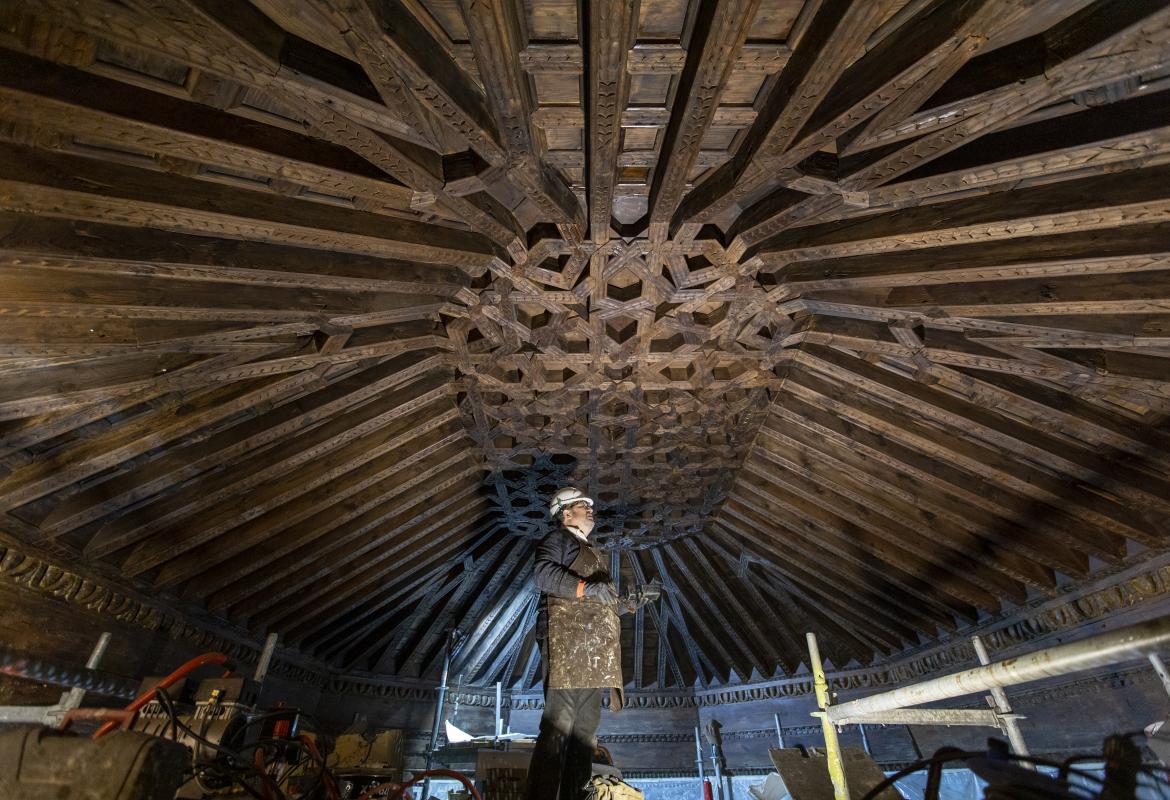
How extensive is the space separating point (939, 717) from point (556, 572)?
8.42ft

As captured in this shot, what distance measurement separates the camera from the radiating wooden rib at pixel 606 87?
2.32 m

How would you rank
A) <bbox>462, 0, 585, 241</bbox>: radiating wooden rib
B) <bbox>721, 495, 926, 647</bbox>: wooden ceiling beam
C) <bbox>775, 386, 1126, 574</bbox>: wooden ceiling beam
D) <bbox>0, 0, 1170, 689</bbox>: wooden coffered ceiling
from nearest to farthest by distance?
<bbox>462, 0, 585, 241</bbox>: radiating wooden rib → <bbox>0, 0, 1170, 689</bbox>: wooden coffered ceiling → <bbox>775, 386, 1126, 574</bbox>: wooden ceiling beam → <bbox>721, 495, 926, 647</bbox>: wooden ceiling beam

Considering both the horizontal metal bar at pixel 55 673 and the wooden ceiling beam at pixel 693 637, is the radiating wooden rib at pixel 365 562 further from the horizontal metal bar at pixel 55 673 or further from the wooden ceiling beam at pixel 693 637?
the wooden ceiling beam at pixel 693 637

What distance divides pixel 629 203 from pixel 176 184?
2.76 m

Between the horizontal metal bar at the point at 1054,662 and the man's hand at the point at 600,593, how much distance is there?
1.72 metres

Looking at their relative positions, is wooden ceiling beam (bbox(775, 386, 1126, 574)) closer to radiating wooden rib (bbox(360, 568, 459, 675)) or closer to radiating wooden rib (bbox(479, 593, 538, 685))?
radiating wooden rib (bbox(360, 568, 459, 675))

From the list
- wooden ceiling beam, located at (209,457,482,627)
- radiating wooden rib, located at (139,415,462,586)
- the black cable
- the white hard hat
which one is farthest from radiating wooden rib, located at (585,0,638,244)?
wooden ceiling beam, located at (209,457,482,627)

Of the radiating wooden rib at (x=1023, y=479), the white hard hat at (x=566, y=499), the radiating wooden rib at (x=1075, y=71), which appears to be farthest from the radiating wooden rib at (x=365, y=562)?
the radiating wooden rib at (x=1075, y=71)

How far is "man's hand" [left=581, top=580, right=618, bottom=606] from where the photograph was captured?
385cm

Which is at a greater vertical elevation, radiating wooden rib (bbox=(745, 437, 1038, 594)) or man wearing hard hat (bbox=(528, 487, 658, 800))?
radiating wooden rib (bbox=(745, 437, 1038, 594))

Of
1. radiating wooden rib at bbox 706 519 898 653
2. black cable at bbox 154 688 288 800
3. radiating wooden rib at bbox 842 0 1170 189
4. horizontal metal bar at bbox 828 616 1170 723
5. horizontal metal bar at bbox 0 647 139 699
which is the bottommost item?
black cable at bbox 154 688 288 800

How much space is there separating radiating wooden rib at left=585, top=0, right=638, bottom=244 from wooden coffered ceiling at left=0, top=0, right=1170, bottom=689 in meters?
0.02

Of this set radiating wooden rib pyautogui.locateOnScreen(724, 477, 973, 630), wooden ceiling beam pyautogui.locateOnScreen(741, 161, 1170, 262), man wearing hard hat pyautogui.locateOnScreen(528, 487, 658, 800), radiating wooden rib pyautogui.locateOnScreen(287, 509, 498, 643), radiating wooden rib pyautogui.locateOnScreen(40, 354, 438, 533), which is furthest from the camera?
radiating wooden rib pyautogui.locateOnScreen(287, 509, 498, 643)

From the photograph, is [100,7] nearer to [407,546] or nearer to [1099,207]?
[1099,207]
